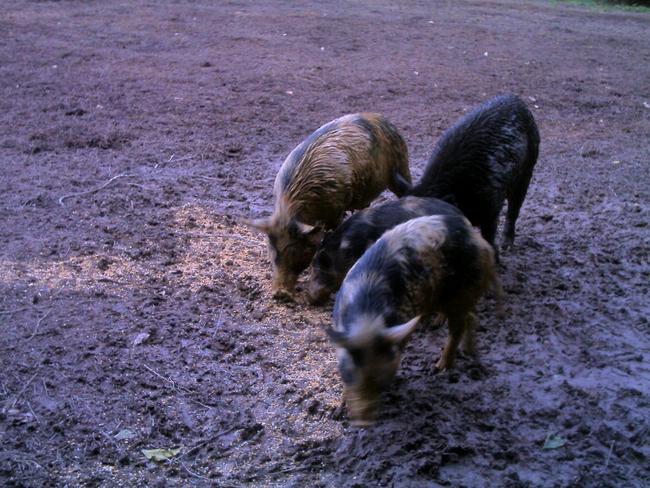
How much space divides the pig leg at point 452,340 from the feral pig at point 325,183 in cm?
127

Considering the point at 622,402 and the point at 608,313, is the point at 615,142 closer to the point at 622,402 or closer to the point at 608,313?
the point at 608,313

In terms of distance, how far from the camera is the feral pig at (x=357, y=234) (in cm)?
441

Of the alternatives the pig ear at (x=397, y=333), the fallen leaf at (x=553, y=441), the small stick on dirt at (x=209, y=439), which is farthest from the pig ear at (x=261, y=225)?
the fallen leaf at (x=553, y=441)

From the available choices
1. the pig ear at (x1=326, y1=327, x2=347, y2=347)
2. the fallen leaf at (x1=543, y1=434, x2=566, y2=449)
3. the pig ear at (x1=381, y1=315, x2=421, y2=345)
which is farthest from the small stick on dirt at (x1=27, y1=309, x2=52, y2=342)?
the fallen leaf at (x1=543, y1=434, x2=566, y2=449)

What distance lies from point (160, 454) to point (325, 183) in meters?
2.40

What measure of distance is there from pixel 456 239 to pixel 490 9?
45.9 feet

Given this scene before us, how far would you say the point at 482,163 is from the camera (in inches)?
200

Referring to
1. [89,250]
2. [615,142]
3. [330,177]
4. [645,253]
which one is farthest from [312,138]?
[615,142]

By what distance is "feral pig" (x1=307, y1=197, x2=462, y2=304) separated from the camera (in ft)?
14.5

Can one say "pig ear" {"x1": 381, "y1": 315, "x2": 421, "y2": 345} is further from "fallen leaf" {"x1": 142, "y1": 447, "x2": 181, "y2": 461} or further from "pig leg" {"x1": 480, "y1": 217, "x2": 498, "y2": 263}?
"pig leg" {"x1": 480, "y1": 217, "x2": 498, "y2": 263}

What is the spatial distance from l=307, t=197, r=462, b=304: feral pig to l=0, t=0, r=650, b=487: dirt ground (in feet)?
1.16

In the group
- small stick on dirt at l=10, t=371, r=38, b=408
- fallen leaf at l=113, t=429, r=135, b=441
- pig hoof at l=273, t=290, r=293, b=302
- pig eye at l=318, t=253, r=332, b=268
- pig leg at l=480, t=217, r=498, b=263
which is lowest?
fallen leaf at l=113, t=429, r=135, b=441

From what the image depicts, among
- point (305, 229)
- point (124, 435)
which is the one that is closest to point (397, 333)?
point (124, 435)

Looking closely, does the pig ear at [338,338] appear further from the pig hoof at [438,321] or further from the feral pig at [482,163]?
the feral pig at [482,163]
